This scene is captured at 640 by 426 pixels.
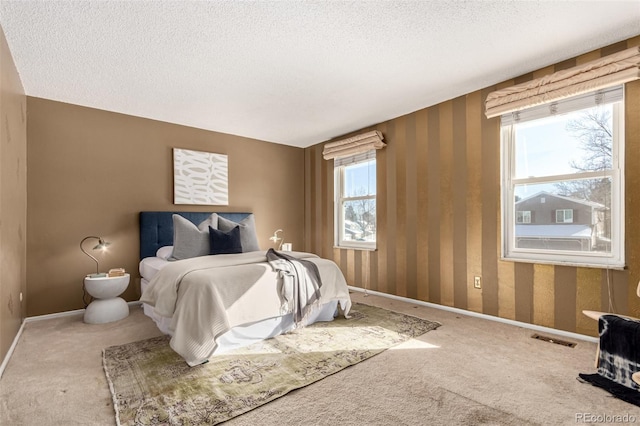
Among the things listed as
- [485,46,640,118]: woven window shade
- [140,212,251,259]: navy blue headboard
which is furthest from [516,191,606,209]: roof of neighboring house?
[140,212,251,259]: navy blue headboard

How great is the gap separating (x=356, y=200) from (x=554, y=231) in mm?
2668

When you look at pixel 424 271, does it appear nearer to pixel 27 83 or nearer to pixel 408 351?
pixel 408 351

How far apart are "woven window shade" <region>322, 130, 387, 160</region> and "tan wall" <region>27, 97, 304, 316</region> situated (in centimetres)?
169

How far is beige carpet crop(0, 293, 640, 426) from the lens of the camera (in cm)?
176

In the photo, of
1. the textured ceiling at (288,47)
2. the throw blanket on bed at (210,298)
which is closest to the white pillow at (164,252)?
the throw blanket on bed at (210,298)

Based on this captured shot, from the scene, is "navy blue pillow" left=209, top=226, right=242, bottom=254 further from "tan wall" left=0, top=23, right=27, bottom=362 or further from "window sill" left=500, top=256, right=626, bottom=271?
"window sill" left=500, top=256, right=626, bottom=271

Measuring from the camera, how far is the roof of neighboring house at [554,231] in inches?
113

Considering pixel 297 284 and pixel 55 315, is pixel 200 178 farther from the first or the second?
pixel 297 284

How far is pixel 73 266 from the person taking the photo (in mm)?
3770

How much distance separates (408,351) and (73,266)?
3.84 m

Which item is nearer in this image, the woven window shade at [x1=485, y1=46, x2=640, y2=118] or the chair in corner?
the chair in corner

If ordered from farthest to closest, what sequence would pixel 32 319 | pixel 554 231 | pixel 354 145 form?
1. pixel 354 145
2. pixel 32 319
3. pixel 554 231

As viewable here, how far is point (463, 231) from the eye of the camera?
12.1ft

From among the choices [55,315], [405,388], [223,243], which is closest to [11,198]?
[55,315]
